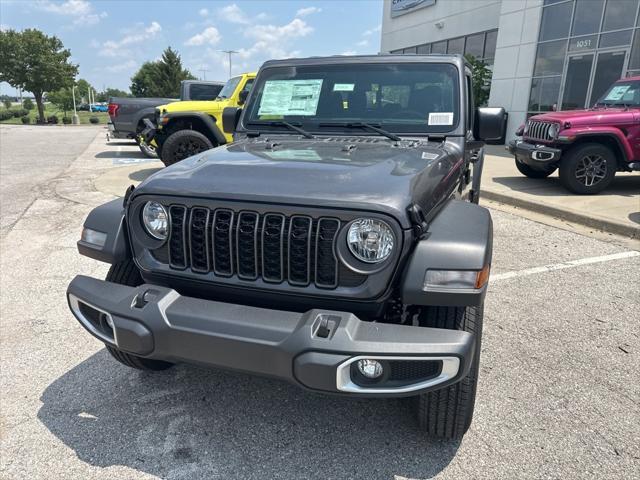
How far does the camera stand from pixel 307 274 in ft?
6.52

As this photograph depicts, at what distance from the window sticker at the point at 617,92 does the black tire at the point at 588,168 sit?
1147mm

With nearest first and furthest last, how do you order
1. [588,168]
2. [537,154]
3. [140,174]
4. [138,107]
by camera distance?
[588,168] → [537,154] → [140,174] → [138,107]

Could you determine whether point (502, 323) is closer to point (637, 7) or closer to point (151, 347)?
point (151, 347)

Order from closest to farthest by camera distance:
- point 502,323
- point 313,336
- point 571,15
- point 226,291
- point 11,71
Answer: point 313,336
point 226,291
point 502,323
point 571,15
point 11,71

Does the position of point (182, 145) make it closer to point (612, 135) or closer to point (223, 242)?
point (223, 242)

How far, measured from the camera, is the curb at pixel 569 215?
230 inches

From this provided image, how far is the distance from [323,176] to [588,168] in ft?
23.0

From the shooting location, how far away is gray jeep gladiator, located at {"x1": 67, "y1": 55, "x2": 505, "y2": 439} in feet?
5.90

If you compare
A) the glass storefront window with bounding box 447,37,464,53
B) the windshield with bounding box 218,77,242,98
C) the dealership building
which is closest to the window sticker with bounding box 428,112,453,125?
the windshield with bounding box 218,77,242,98

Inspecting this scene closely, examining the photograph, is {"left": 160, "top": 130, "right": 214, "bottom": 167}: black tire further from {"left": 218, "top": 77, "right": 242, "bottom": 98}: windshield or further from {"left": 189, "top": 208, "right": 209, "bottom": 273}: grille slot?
{"left": 189, "top": 208, "right": 209, "bottom": 273}: grille slot

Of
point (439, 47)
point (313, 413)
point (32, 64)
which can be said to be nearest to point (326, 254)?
point (313, 413)

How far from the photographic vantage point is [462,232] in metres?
2.03

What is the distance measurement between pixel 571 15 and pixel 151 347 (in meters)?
15.9

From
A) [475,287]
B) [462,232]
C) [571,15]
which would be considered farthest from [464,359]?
[571,15]
